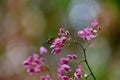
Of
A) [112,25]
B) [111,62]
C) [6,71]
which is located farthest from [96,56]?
[6,71]

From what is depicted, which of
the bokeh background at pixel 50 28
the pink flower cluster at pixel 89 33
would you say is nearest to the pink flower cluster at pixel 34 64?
the pink flower cluster at pixel 89 33

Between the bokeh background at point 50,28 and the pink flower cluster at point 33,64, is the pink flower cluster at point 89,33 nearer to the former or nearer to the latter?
the pink flower cluster at point 33,64

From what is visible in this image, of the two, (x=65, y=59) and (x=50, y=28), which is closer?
(x=65, y=59)

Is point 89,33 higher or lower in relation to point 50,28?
lower

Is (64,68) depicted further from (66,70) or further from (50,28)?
(50,28)

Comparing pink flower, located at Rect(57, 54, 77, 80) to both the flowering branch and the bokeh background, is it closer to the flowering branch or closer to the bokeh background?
the flowering branch

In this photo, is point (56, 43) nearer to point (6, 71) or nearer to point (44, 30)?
point (6, 71)

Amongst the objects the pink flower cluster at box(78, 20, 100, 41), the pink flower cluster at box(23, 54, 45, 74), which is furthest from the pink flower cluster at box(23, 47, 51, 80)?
the pink flower cluster at box(78, 20, 100, 41)

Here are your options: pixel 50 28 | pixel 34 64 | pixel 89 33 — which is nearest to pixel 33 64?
pixel 34 64
